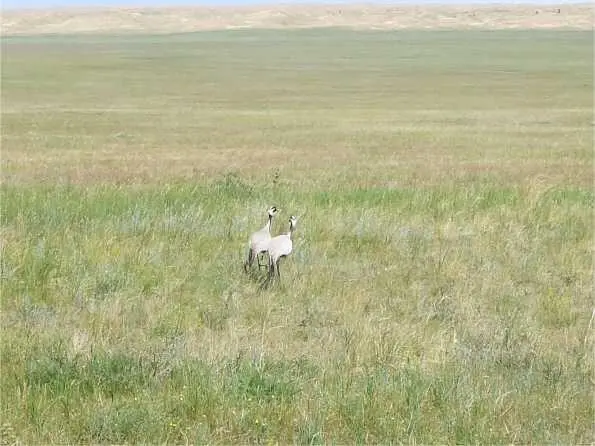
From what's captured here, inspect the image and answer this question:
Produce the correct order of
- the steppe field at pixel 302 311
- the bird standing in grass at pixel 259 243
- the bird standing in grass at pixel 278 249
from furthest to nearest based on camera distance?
1. the bird standing in grass at pixel 259 243
2. the bird standing in grass at pixel 278 249
3. the steppe field at pixel 302 311

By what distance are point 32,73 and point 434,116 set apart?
1857 inches

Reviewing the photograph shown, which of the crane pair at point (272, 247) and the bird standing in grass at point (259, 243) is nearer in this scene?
the crane pair at point (272, 247)

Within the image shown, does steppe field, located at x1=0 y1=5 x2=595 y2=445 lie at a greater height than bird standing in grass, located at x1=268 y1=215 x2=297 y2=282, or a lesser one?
lesser

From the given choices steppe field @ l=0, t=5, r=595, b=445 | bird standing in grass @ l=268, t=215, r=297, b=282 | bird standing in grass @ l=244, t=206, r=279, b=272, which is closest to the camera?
steppe field @ l=0, t=5, r=595, b=445

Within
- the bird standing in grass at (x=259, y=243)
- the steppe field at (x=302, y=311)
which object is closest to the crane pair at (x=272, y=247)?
the bird standing in grass at (x=259, y=243)

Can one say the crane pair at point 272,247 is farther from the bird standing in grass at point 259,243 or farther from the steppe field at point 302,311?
the steppe field at point 302,311

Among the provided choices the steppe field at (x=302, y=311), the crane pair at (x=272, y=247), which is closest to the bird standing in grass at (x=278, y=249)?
the crane pair at (x=272, y=247)

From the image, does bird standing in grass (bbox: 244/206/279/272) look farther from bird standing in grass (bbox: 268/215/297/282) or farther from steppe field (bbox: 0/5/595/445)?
steppe field (bbox: 0/5/595/445)

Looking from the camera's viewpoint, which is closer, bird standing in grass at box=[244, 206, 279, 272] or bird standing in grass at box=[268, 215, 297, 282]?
bird standing in grass at box=[268, 215, 297, 282]

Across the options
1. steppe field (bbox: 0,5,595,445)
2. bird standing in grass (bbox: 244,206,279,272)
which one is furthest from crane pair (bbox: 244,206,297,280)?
steppe field (bbox: 0,5,595,445)

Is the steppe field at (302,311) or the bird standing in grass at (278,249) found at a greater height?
the bird standing in grass at (278,249)

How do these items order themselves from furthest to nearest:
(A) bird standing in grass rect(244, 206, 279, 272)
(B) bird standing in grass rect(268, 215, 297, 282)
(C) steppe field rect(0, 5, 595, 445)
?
(A) bird standing in grass rect(244, 206, 279, 272)
(B) bird standing in grass rect(268, 215, 297, 282)
(C) steppe field rect(0, 5, 595, 445)

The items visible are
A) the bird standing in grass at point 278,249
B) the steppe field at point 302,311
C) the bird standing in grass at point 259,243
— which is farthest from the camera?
the bird standing in grass at point 259,243

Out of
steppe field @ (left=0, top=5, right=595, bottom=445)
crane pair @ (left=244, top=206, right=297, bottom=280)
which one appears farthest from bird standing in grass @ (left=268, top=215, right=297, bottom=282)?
steppe field @ (left=0, top=5, right=595, bottom=445)
